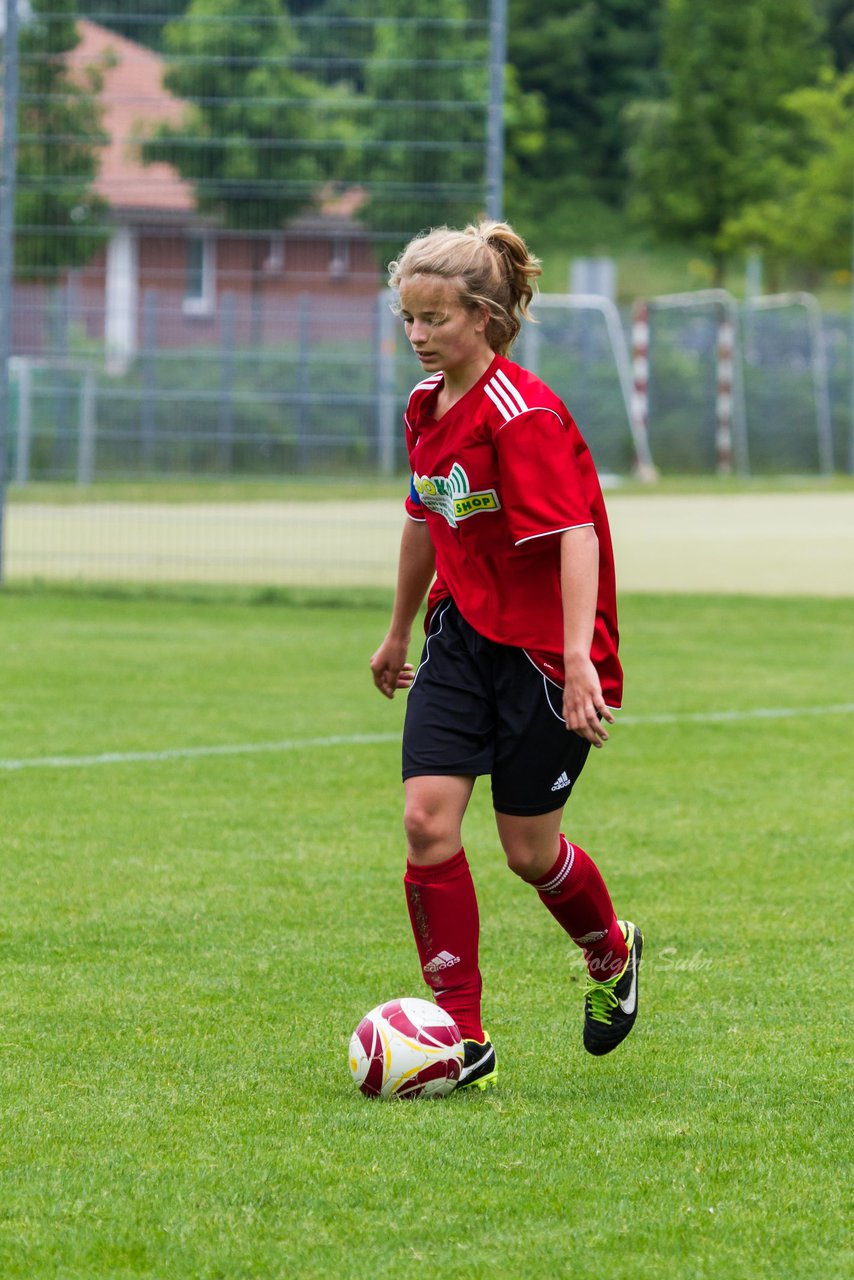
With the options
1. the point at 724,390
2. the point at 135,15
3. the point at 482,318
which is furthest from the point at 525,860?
the point at 724,390

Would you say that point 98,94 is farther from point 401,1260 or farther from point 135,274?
point 401,1260

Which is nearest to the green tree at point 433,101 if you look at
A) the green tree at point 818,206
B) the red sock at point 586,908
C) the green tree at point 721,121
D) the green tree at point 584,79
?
the red sock at point 586,908

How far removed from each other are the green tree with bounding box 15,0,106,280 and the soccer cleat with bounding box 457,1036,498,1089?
11.8 metres

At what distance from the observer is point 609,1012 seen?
447cm

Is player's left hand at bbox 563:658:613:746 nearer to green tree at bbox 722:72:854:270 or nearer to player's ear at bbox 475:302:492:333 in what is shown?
player's ear at bbox 475:302:492:333

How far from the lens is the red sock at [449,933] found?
4344 mm

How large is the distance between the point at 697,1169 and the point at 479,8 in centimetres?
1193

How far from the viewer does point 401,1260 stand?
3.25 meters

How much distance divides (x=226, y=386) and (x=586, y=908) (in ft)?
38.8

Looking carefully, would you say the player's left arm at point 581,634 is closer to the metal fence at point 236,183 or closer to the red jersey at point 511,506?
the red jersey at point 511,506

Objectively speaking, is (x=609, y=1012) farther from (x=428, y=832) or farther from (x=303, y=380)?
(x=303, y=380)

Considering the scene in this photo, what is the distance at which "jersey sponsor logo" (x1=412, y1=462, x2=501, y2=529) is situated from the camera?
4305mm

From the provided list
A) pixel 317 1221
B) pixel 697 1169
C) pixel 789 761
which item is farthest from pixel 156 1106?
pixel 789 761

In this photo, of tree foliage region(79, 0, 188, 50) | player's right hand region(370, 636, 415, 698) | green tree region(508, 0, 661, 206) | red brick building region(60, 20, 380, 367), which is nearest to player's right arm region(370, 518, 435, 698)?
player's right hand region(370, 636, 415, 698)
